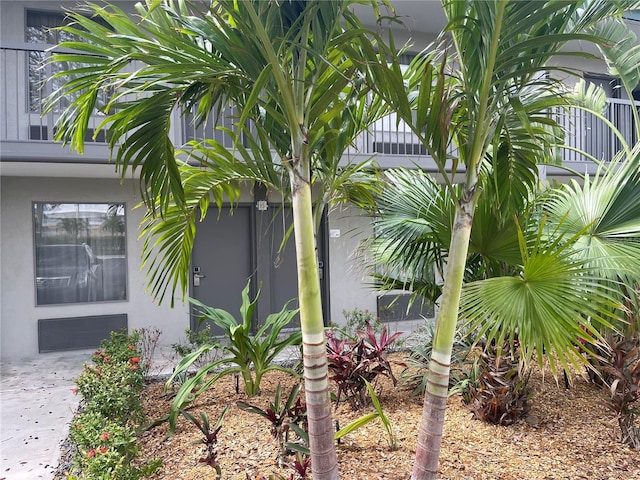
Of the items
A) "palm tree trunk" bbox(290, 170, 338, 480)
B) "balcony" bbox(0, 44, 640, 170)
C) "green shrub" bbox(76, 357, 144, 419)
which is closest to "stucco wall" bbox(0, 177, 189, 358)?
"balcony" bbox(0, 44, 640, 170)

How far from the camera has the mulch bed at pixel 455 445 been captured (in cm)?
329

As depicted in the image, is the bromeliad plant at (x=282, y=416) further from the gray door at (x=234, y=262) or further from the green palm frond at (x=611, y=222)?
the gray door at (x=234, y=262)

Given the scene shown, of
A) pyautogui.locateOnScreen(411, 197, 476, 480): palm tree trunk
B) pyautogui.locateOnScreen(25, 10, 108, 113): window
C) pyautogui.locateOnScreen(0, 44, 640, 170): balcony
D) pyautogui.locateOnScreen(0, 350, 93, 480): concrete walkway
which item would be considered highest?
pyautogui.locateOnScreen(25, 10, 108, 113): window

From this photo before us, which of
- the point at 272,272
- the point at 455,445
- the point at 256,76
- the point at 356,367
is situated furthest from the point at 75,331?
the point at 256,76

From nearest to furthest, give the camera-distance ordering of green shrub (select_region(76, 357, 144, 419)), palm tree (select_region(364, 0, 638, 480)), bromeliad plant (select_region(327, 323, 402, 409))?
palm tree (select_region(364, 0, 638, 480))
green shrub (select_region(76, 357, 144, 419))
bromeliad plant (select_region(327, 323, 402, 409))

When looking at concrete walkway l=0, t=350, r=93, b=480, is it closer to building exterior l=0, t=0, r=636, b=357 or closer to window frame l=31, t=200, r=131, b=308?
building exterior l=0, t=0, r=636, b=357

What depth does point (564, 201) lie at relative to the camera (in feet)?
13.3

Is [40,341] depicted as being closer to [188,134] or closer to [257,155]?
[188,134]

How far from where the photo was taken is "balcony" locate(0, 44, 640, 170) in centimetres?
614

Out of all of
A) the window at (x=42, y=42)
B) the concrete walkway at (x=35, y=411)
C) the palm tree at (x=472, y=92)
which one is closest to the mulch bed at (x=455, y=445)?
the concrete walkway at (x=35, y=411)

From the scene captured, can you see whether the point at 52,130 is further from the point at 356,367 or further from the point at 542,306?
the point at 542,306

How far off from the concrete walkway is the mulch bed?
0.82 metres

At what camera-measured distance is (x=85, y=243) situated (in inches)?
317

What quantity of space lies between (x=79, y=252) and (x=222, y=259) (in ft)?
7.60
